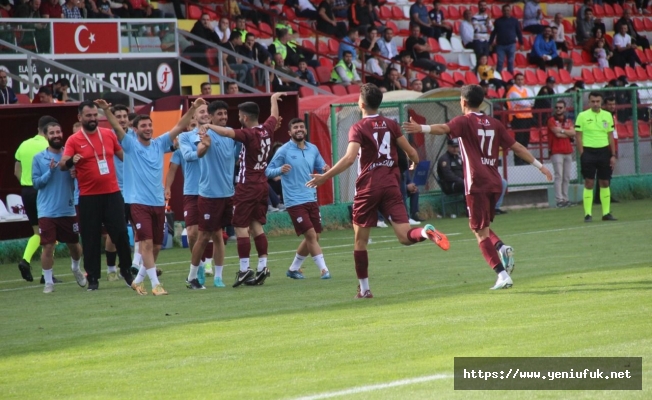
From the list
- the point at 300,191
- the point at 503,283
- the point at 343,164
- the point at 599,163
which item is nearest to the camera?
the point at 343,164

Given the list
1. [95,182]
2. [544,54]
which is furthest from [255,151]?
[544,54]

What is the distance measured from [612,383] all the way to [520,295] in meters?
4.20

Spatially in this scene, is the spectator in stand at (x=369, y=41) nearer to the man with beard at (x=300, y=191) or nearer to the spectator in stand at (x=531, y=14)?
the spectator in stand at (x=531, y=14)

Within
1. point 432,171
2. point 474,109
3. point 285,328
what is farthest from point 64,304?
point 432,171

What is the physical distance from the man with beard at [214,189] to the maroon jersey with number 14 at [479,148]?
308 cm

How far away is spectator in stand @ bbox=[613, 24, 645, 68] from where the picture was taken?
34656mm

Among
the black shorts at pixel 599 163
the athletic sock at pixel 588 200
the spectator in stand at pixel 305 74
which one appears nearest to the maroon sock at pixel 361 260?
the athletic sock at pixel 588 200

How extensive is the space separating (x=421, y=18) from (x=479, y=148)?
2082cm

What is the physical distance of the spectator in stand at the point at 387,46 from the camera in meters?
→ 29.2

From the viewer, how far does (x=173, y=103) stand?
1939 cm

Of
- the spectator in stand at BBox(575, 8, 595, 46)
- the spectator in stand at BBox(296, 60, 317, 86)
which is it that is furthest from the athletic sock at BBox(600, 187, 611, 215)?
the spectator in stand at BBox(575, 8, 595, 46)

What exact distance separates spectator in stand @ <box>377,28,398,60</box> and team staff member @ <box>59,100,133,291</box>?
651 inches

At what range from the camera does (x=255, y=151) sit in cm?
1296

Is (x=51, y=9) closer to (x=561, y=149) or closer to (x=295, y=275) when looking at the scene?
(x=561, y=149)
